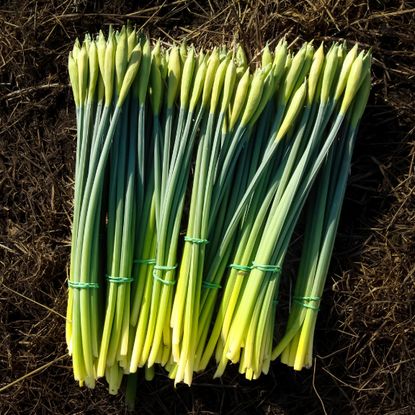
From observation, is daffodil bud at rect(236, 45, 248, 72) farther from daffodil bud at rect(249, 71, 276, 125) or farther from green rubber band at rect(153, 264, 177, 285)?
green rubber band at rect(153, 264, 177, 285)

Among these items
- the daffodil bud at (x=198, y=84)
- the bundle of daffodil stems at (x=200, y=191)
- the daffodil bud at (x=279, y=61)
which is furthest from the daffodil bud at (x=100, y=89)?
the daffodil bud at (x=279, y=61)

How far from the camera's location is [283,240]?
1659 millimetres

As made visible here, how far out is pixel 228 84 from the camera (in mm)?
1629

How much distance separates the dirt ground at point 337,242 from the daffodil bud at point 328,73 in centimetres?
20

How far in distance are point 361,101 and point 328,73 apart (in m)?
0.12

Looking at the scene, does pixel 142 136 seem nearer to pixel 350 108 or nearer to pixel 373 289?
pixel 350 108

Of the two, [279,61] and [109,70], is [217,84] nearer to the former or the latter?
[279,61]

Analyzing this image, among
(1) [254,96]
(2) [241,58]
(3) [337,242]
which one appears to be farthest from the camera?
(3) [337,242]

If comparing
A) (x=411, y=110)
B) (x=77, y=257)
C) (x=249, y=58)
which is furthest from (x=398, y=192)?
(x=77, y=257)

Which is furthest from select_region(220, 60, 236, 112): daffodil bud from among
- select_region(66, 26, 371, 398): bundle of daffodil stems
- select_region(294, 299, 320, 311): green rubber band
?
select_region(294, 299, 320, 311): green rubber band

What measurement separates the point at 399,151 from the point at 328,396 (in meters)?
0.74

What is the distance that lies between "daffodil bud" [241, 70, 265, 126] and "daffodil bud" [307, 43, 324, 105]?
0.42ft

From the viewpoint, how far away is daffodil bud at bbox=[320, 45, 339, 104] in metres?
1.63

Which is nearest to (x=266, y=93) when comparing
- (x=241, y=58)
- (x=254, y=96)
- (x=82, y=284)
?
(x=254, y=96)
